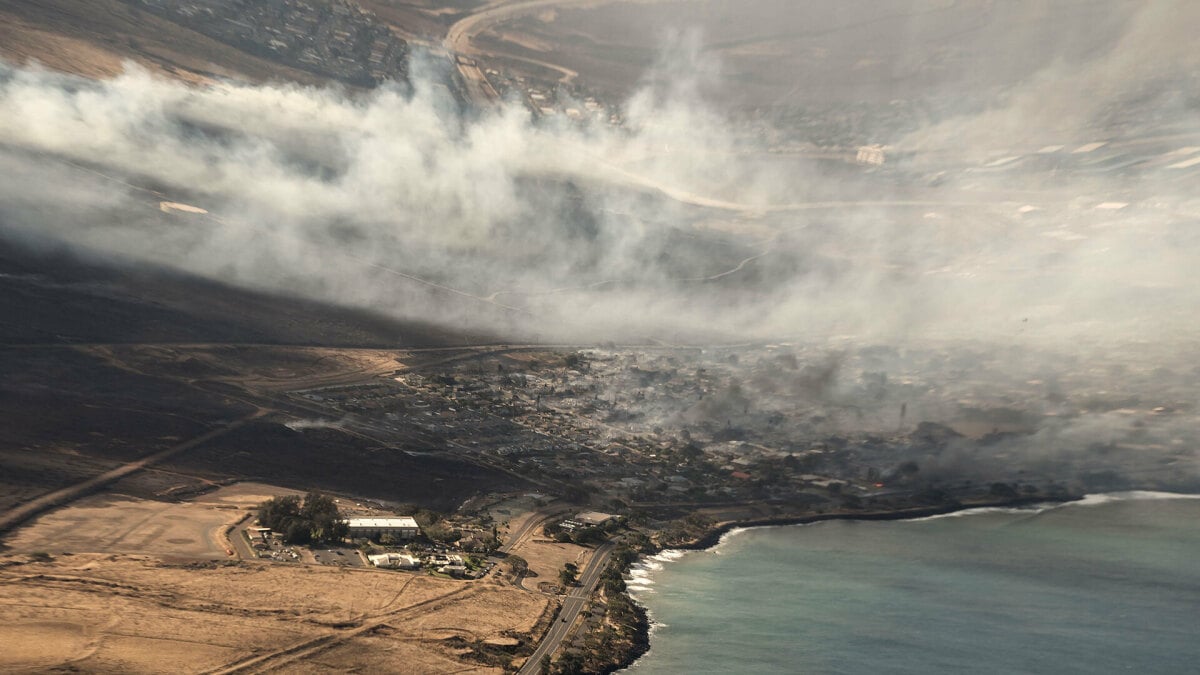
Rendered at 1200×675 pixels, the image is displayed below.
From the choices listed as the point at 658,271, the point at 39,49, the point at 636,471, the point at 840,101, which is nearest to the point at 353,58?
the point at 39,49

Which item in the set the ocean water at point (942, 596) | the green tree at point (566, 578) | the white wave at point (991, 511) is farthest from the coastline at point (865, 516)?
the green tree at point (566, 578)

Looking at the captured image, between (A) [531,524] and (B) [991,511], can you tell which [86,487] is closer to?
(A) [531,524]

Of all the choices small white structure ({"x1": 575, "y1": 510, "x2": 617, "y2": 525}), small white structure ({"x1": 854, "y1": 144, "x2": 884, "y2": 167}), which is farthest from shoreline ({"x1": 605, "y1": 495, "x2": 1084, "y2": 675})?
small white structure ({"x1": 854, "y1": 144, "x2": 884, "y2": 167})

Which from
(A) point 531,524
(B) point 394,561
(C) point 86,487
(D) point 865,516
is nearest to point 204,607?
(B) point 394,561

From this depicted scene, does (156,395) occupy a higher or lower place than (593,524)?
higher

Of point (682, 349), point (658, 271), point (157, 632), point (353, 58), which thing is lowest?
point (157, 632)

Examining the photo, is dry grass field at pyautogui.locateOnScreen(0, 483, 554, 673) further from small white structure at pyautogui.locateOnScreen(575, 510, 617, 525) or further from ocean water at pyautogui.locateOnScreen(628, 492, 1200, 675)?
small white structure at pyautogui.locateOnScreen(575, 510, 617, 525)

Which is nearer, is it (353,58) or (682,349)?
(682,349)

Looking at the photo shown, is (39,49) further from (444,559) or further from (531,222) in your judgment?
(444,559)
